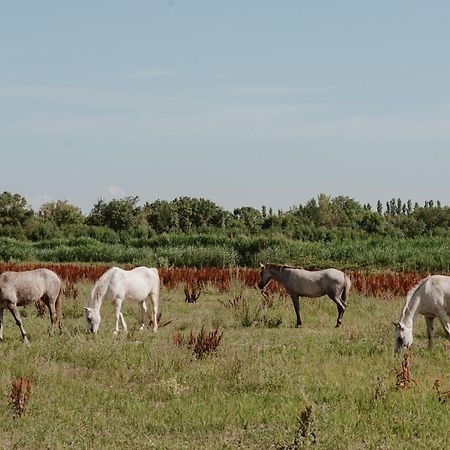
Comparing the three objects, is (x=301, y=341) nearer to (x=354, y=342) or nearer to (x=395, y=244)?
(x=354, y=342)

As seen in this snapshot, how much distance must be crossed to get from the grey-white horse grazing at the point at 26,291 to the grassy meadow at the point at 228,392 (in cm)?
50

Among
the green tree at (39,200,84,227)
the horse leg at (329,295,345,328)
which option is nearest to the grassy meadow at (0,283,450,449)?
the horse leg at (329,295,345,328)

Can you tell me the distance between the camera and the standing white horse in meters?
13.5

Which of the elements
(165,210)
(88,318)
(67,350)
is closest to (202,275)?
(88,318)

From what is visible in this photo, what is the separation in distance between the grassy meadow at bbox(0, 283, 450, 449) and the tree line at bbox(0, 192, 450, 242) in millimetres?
34576

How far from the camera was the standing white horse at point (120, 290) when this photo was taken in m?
13.5

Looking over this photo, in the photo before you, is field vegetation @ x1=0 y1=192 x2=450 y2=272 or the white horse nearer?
the white horse

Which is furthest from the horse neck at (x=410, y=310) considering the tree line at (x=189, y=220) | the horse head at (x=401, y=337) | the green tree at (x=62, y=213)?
the green tree at (x=62, y=213)

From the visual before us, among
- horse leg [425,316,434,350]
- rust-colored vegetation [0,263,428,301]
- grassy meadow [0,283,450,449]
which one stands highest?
rust-colored vegetation [0,263,428,301]

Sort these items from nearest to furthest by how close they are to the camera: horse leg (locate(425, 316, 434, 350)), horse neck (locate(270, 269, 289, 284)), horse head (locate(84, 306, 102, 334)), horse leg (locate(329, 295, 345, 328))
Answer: horse leg (locate(425, 316, 434, 350)), horse head (locate(84, 306, 102, 334)), horse leg (locate(329, 295, 345, 328)), horse neck (locate(270, 269, 289, 284))

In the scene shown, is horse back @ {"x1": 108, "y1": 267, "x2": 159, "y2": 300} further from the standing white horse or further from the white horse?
the white horse

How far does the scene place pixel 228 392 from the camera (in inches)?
378

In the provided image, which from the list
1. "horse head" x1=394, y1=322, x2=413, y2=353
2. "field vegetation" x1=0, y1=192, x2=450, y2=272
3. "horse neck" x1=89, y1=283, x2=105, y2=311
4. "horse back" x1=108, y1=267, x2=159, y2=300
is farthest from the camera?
"field vegetation" x1=0, y1=192, x2=450, y2=272

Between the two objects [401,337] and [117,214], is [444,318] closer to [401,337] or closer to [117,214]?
[401,337]
